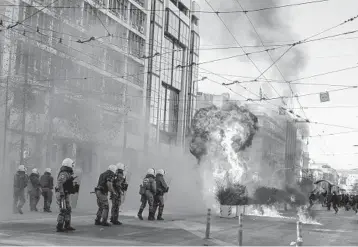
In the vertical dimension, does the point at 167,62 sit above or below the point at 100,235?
above

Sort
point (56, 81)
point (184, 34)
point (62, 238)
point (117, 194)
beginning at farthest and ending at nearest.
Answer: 1. point (184, 34)
2. point (56, 81)
3. point (117, 194)
4. point (62, 238)

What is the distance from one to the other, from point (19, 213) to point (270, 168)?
8164 centimetres

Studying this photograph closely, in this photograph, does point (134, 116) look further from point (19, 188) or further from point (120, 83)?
point (19, 188)

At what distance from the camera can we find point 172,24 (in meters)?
63.7

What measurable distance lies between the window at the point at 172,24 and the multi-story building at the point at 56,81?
1992cm

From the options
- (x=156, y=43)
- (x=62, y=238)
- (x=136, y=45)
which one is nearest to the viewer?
(x=62, y=238)

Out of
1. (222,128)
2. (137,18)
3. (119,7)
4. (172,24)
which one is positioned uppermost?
(172,24)

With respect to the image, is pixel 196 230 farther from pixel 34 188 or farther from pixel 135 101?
pixel 135 101

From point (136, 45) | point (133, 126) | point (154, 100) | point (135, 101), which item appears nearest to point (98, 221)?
point (133, 126)

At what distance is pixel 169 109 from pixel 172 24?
8886 millimetres

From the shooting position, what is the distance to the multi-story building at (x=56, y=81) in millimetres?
31891

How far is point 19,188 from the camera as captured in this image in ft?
68.3

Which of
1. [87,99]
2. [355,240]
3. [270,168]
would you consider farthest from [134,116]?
[270,168]

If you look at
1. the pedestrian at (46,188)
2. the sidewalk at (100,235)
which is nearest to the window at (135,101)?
the pedestrian at (46,188)
